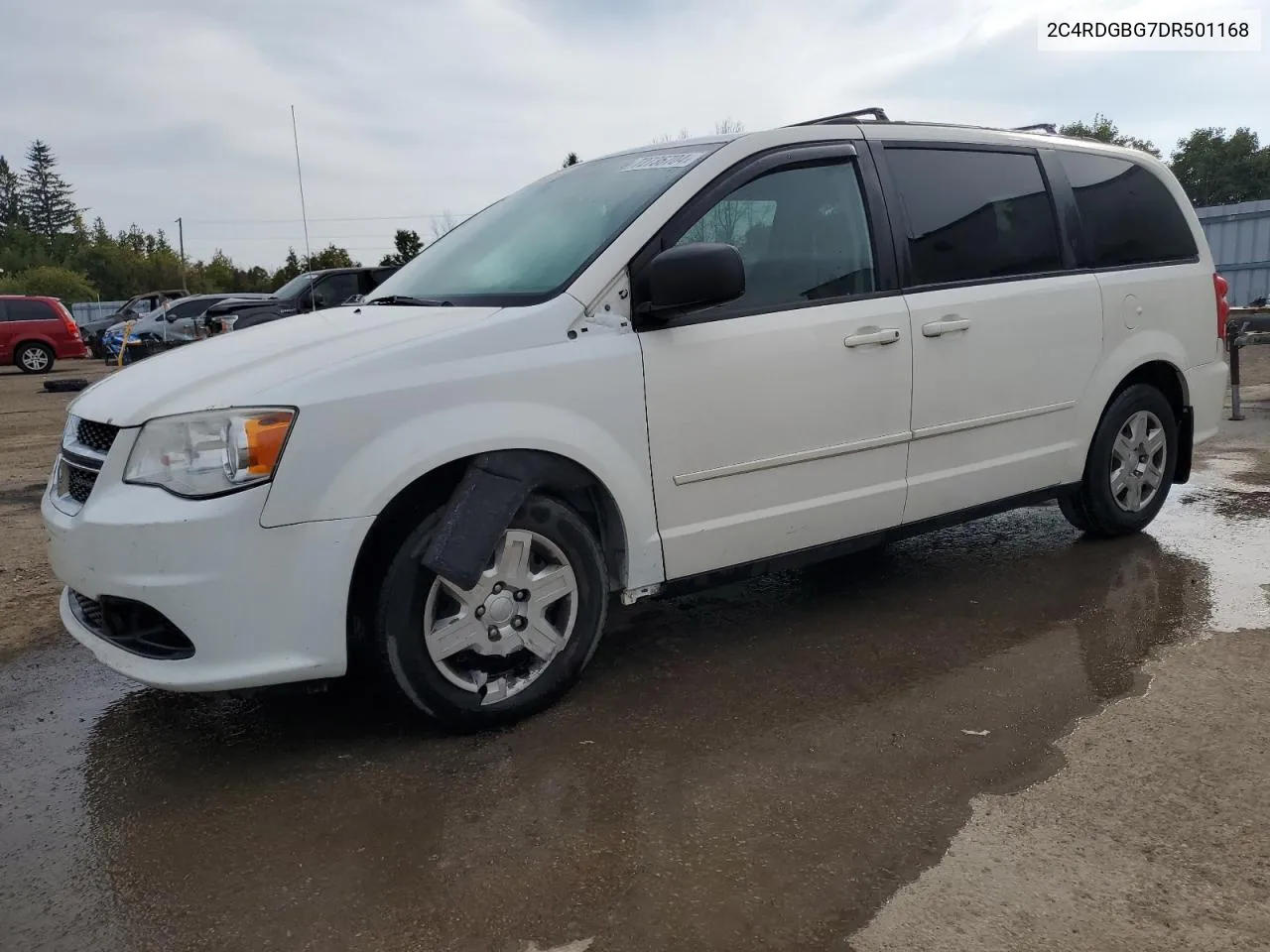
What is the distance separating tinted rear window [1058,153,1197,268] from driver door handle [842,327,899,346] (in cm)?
140

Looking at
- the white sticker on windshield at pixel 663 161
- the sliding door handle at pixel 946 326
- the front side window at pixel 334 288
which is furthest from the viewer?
the front side window at pixel 334 288

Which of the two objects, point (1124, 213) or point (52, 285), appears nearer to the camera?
point (1124, 213)

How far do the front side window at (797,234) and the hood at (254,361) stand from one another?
93 cm

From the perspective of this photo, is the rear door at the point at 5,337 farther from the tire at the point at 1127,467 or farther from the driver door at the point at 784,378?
the tire at the point at 1127,467

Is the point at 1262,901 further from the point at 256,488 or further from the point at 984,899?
the point at 256,488

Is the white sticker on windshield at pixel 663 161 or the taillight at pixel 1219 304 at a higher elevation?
the white sticker on windshield at pixel 663 161

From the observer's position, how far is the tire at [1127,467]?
4.83 meters

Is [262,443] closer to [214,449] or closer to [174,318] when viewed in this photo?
[214,449]

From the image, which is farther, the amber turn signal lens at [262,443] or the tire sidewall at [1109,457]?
the tire sidewall at [1109,457]

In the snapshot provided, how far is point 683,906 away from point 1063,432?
314 cm

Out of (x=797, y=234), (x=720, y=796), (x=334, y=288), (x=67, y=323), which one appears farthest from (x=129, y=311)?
(x=720, y=796)

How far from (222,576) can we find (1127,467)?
4123 millimetres

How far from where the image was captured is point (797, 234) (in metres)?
3.80

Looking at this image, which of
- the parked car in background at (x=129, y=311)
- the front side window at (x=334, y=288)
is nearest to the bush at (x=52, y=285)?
the parked car in background at (x=129, y=311)
